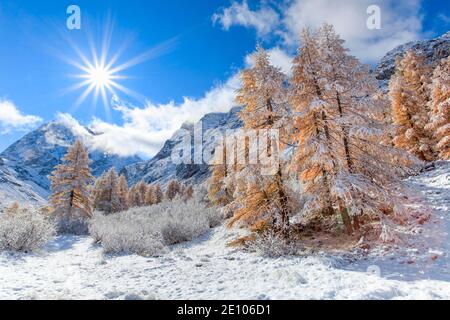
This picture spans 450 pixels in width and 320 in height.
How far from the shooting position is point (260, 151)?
40.0 ft

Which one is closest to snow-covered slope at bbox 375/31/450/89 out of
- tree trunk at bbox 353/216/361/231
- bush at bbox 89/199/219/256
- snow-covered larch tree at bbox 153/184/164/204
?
snow-covered larch tree at bbox 153/184/164/204

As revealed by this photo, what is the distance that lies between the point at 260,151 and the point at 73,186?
24.4 meters

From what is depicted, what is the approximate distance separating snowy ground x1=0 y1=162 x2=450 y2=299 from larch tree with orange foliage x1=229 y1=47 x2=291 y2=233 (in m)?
1.85

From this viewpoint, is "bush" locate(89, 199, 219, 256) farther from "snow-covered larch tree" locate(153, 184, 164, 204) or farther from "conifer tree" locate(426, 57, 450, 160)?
"snow-covered larch tree" locate(153, 184, 164, 204)

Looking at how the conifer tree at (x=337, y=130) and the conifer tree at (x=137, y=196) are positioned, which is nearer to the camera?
the conifer tree at (x=337, y=130)

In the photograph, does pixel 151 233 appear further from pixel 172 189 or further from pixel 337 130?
pixel 172 189

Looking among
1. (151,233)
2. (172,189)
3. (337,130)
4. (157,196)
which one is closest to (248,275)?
(337,130)

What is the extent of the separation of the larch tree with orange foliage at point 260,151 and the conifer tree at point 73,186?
22759 mm

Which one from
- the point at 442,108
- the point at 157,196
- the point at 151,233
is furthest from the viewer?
the point at 157,196

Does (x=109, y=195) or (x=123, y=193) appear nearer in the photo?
(x=109, y=195)

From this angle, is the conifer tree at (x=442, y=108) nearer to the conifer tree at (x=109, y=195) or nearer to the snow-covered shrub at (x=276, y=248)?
the snow-covered shrub at (x=276, y=248)

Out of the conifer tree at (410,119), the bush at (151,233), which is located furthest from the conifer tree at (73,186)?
the conifer tree at (410,119)

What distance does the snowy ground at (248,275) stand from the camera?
602 centimetres

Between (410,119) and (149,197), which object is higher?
(410,119)
